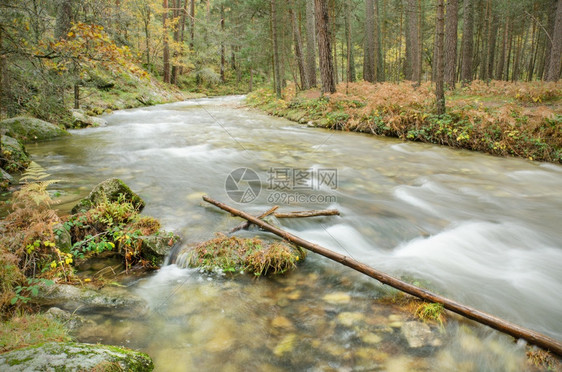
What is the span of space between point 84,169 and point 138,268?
479 centimetres

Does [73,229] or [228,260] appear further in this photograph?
[73,229]

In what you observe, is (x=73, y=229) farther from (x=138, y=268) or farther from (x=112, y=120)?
(x=112, y=120)

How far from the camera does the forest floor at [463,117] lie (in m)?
8.17

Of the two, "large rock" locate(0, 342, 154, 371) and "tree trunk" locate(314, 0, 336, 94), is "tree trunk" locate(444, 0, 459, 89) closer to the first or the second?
"tree trunk" locate(314, 0, 336, 94)

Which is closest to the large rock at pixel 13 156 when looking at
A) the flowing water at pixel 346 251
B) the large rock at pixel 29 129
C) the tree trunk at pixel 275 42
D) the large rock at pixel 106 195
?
the flowing water at pixel 346 251

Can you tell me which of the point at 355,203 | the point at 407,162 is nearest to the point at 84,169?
the point at 355,203

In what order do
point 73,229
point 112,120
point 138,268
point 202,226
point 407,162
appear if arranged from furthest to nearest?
point 112,120 < point 407,162 < point 202,226 < point 73,229 < point 138,268

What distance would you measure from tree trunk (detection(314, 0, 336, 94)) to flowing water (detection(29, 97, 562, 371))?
6057 millimetres

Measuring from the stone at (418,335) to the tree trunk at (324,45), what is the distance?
1320 centimetres

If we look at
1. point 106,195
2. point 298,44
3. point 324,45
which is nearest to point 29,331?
point 106,195

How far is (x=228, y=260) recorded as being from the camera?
363 centimetres

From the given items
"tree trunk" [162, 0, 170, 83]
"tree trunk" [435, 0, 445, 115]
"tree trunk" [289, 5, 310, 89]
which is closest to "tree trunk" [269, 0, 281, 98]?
"tree trunk" [289, 5, 310, 89]

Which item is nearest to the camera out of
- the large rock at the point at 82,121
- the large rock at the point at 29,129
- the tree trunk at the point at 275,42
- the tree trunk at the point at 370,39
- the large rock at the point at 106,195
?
the large rock at the point at 106,195

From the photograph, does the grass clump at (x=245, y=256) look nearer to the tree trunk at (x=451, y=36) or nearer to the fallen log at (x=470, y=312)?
the fallen log at (x=470, y=312)
